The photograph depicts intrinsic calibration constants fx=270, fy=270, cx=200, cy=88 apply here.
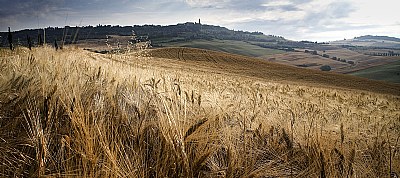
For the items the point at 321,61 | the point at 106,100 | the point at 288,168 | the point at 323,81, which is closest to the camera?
the point at 288,168

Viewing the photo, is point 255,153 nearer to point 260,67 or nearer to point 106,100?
point 106,100

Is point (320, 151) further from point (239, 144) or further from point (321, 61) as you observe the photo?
point (321, 61)

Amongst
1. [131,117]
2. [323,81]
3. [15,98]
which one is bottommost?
[323,81]

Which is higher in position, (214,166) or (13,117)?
(13,117)

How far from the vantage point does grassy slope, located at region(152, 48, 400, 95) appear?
38688 mm

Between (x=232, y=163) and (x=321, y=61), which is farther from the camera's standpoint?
(x=321, y=61)

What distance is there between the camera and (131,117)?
8.25 ft

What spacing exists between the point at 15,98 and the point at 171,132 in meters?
1.53

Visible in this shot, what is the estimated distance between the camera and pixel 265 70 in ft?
146

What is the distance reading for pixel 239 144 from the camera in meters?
2.34

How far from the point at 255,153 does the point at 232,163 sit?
418 mm

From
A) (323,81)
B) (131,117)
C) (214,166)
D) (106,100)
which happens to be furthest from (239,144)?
(323,81)

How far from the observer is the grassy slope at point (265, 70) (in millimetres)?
38688

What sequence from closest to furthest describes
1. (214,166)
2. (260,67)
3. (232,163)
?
1. (232,163)
2. (214,166)
3. (260,67)
